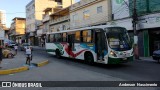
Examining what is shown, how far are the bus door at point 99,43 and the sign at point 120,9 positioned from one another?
11.4 meters

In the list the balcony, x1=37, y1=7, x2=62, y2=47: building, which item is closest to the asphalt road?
the balcony

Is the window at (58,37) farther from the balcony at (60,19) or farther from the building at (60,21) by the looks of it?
the balcony at (60,19)

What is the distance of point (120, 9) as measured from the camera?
26.7m

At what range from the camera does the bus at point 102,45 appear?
13758 millimetres

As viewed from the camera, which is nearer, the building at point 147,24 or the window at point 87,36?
the window at point 87,36

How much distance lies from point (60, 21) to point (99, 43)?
111 feet

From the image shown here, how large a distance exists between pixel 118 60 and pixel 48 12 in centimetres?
4586

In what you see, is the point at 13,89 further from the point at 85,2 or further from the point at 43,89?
the point at 85,2

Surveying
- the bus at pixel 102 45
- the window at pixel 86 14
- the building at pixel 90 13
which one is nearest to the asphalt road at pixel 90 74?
the bus at pixel 102 45

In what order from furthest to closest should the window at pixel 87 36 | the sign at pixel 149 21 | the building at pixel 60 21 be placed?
the building at pixel 60 21
the sign at pixel 149 21
the window at pixel 87 36

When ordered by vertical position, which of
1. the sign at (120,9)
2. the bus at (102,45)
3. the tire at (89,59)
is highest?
the sign at (120,9)

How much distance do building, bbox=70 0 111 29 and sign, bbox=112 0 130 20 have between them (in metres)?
0.89

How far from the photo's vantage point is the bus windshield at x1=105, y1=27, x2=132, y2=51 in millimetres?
13898

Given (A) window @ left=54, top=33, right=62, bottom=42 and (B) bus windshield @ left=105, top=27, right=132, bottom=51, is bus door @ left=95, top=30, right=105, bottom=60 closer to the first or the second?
(B) bus windshield @ left=105, top=27, right=132, bottom=51
